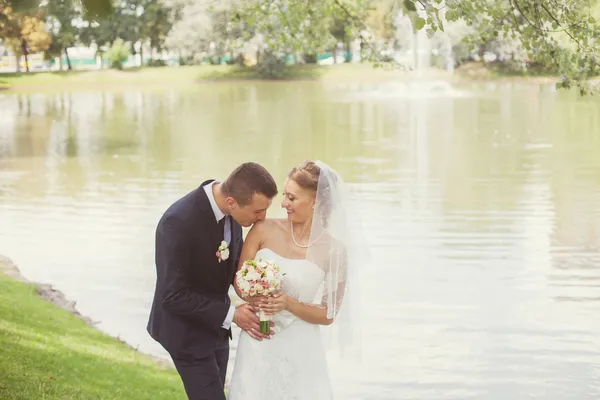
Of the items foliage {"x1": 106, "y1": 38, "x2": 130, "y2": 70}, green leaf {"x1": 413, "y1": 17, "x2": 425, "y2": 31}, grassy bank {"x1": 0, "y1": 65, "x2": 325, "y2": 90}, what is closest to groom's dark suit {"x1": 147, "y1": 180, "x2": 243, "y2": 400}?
green leaf {"x1": 413, "y1": 17, "x2": 425, "y2": 31}

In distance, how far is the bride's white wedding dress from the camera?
448 cm

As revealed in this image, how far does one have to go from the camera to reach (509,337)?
376 inches

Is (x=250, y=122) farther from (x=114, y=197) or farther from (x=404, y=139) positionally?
(x=114, y=197)

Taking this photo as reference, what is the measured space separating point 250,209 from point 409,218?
1204 centimetres

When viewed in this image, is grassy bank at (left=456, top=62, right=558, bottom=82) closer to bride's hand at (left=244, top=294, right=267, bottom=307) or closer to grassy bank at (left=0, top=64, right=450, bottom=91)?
grassy bank at (left=0, top=64, right=450, bottom=91)

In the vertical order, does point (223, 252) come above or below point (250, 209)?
below

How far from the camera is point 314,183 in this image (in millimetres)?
4398

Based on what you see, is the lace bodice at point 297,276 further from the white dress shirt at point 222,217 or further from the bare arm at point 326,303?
the white dress shirt at point 222,217

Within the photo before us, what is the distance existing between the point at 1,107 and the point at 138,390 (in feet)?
138

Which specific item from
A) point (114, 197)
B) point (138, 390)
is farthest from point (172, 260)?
point (114, 197)

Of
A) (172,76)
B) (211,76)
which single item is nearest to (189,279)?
(172,76)

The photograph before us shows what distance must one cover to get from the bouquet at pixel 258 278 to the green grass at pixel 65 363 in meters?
2.46

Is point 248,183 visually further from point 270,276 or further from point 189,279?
point 189,279

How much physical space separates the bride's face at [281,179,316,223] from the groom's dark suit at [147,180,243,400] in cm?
27
